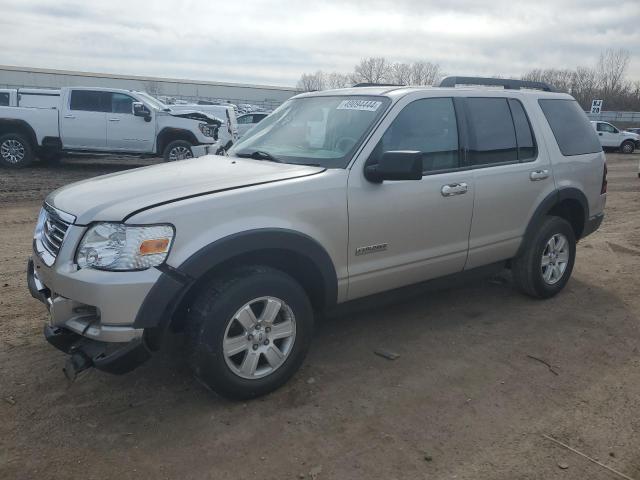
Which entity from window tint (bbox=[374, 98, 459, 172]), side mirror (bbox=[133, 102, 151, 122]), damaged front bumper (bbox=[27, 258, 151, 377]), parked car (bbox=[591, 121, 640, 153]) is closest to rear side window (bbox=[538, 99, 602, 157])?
window tint (bbox=[374, 98, 459, 172])

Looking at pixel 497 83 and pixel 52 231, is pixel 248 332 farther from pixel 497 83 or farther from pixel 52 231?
pixel 497 83

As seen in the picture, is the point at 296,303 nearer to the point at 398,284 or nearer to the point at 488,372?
the point at 398,284

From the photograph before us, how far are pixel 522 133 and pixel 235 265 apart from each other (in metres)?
2.92

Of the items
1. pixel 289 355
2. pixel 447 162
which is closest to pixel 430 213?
pixel 447 162

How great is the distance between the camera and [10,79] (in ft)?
182

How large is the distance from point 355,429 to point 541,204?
283 centimetres

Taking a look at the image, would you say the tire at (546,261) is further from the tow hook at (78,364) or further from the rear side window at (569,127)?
the tow hook at (78,364)

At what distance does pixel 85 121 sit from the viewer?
526 inches

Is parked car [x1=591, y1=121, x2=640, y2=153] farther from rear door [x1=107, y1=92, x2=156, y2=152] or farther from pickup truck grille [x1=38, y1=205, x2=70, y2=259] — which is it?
pickup truck grille [x1=38, y1=205, x2=70, y2=259]

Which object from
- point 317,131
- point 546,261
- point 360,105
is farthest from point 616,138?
point 317,131

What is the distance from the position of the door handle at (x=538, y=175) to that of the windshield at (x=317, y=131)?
5.30 ft

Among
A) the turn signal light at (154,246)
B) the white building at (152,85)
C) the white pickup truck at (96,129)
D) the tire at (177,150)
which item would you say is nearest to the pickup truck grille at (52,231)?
the turn signal light at (154,246)

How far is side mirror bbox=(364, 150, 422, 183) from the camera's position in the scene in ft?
11.4

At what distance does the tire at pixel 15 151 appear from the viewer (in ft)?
42.9
